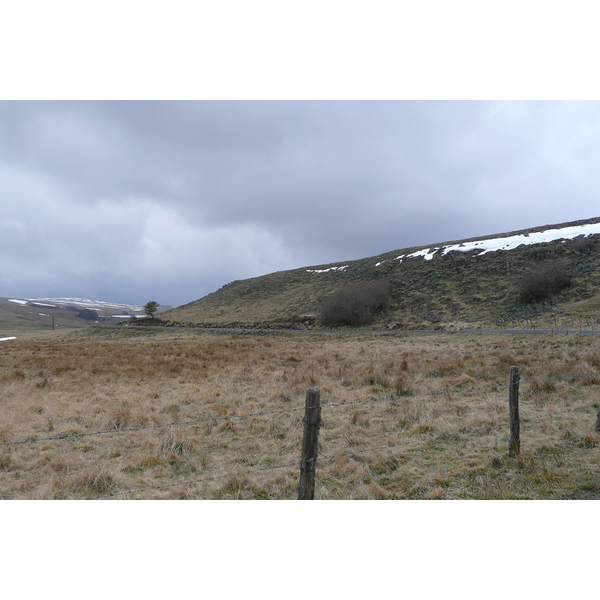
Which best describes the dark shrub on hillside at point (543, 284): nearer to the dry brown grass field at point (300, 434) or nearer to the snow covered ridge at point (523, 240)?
the snow covered ridge at point (523, 240)

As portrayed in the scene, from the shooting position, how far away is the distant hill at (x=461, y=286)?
3762 cm

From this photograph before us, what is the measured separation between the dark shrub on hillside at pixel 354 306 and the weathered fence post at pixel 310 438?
1663 inches

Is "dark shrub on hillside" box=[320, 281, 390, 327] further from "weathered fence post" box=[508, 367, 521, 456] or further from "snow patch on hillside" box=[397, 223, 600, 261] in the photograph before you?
"weathered fence post" box=[508, 367, 521, 456]

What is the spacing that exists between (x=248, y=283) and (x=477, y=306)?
205ft

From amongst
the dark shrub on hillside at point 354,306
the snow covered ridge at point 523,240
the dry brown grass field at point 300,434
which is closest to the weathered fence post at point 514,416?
the dry brown grass field at point 300,434

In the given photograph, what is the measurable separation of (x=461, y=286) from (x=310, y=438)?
163ft

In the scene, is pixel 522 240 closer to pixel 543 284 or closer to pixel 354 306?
pixel 543 284

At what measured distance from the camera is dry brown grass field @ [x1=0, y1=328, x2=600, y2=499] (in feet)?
17.8

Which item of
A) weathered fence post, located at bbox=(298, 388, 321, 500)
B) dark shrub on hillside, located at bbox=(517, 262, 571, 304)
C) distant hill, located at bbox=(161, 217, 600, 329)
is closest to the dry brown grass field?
weathered fence post, located at bbox=(298, 388, 321, 500)

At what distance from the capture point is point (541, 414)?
8117 millimetres

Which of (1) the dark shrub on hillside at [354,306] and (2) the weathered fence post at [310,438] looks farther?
(1) the dark shrub on hillside at [354,306]

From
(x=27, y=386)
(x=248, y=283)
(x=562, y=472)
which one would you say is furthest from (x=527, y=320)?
(x=248, y=283)

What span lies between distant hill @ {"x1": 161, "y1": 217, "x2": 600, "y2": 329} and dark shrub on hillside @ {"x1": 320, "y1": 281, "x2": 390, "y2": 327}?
5.08 feet

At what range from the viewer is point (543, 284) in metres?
39.5
